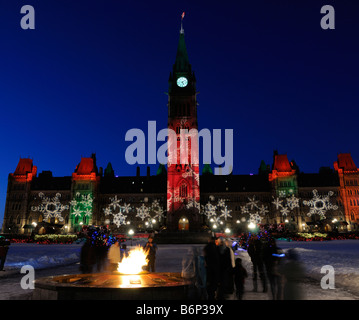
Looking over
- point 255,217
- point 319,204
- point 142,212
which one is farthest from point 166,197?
point 319,204

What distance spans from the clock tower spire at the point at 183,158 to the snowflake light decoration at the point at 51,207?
33.6 m

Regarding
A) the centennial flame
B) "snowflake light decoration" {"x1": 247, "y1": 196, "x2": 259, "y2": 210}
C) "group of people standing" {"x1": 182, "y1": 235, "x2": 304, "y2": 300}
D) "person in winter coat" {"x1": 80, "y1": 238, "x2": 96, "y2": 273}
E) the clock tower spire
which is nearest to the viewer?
"group of people standing" {"x1": 182, "y1": 235, "x2": 304, "y2": 300}

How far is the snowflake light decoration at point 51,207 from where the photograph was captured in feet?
270

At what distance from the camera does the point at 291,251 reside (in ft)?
29.6

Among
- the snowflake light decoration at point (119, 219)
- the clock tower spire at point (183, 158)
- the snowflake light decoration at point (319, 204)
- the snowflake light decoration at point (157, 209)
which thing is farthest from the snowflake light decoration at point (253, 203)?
the snowflake light decoration at point (119, 219)

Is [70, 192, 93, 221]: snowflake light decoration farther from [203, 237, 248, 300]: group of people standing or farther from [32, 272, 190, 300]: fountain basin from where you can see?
[203, 237, 248, 300]: group of people standing

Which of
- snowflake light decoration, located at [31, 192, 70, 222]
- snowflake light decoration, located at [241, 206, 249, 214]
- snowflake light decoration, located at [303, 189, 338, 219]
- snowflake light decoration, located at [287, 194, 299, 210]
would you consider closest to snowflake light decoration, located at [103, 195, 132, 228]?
snowflake light decoration, located at [31, 192, 70, 222]

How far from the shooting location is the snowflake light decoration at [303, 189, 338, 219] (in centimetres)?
7825

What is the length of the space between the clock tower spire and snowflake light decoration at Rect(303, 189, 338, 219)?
3232 centimetres

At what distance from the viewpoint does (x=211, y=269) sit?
803cm

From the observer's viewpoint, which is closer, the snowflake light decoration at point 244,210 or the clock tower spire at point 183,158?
the clock tower spire at point 183,158

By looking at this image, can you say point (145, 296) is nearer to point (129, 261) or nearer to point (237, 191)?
point (129, 261)

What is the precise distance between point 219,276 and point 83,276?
5.25 meters

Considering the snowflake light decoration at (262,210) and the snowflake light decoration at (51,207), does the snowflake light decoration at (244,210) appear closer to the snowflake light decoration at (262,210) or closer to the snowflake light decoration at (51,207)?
the snowflake light decoration at (262,210)
